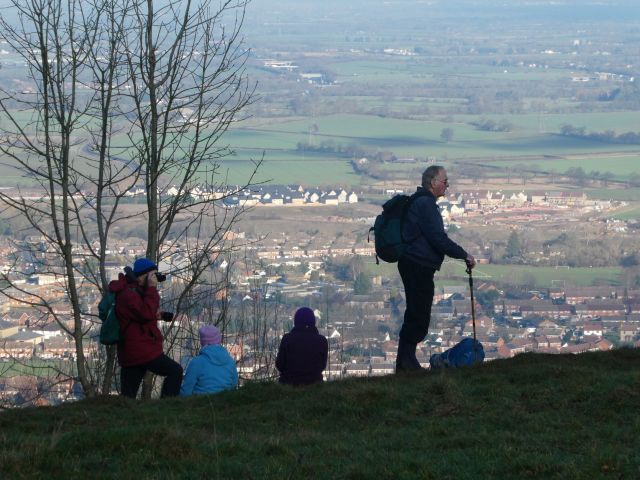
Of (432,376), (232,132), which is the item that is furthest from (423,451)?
(232,132)

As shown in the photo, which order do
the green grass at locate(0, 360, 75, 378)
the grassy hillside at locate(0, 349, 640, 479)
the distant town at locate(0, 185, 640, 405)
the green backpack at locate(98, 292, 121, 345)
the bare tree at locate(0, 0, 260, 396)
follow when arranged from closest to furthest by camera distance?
the grassy hillside at locate(0, 349, 640, 479) < the green backpack at locate(98, 292, 121, 345) < the bare tree at locate(0, 0, 260, 396) < the green grass at locate(0, 360, 75, 378) < the distant town at locate(0, 185, 640, 405)

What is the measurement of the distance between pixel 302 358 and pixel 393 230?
1334mm

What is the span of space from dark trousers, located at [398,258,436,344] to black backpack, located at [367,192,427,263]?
125 mm

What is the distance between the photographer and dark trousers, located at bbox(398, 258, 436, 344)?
31.4ft

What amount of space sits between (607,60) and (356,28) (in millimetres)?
48423

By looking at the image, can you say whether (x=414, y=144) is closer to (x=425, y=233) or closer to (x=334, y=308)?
(x=334, y=308)

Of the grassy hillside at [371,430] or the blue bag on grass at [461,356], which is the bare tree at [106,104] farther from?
the grassy hillside at [371,430]

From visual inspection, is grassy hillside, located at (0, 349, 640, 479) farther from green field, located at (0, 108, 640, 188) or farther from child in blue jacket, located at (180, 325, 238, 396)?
green field, located at (0, 108, 640, 188)

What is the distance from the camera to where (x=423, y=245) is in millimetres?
9547

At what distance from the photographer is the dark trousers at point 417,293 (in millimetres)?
9578

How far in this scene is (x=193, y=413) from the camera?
25.7ft

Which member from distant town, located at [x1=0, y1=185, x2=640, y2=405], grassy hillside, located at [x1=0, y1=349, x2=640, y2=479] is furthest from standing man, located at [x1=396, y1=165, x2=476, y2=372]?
distant town, located at [x1=0, y1=185, x2=640, y2=405]

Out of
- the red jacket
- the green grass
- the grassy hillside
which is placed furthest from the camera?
the green grass

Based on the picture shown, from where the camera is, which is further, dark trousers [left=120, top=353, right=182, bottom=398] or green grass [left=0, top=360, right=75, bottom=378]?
green grass [left=0, top=360, right=75, bottom=378]
